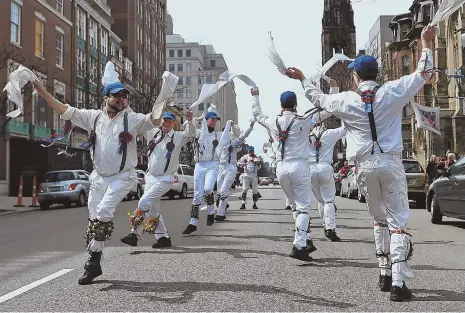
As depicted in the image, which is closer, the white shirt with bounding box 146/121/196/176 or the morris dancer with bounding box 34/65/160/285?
the morris dancer with bounding box 34/65/160/285

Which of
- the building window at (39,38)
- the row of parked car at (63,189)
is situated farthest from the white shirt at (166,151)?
the building window at (39,38)

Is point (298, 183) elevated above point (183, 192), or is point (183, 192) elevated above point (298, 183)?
point (298, 183)

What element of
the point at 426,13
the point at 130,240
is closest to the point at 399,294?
the point at 130,240

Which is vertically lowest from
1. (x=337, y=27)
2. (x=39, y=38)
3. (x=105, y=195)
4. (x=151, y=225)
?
(x=151, y=225)

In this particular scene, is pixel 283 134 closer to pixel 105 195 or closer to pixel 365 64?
pixel 365 64

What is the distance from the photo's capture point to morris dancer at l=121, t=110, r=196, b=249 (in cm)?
818

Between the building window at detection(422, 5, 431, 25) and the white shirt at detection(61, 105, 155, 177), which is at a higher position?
the building window at detection(422, 5, 431, 25)

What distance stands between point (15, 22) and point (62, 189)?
44.4ft

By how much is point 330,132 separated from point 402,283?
5071 mm

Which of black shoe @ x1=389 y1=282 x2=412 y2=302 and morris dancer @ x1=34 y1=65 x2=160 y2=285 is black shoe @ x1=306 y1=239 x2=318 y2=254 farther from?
morris dancer @ x1=34 y1=65 x2=160 y2=285

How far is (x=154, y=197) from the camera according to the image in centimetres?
823

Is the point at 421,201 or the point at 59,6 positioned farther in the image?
the point at 59,6

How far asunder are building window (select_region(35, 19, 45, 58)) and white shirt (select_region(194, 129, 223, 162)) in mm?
25841

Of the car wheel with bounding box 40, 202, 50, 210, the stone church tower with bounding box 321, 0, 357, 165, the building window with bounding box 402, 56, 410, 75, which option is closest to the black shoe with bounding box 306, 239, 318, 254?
the car wheel with bounding box 40, 202, 50, 210
